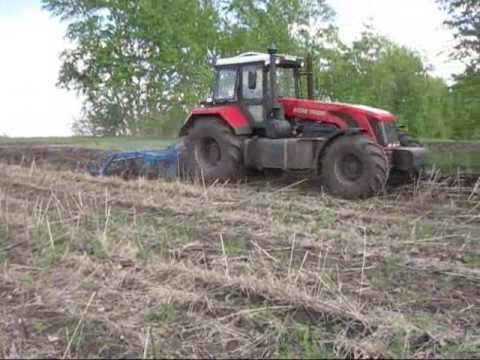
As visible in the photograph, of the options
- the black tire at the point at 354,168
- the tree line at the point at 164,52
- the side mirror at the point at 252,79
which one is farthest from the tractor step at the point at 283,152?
the tree line at the point at 164,52

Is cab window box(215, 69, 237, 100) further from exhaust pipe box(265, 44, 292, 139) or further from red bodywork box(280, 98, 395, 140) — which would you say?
red bodywork box(280, 98, 395, 140)

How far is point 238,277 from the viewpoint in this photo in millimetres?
4285

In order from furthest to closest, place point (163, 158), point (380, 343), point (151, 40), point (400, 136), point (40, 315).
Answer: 1. point (151, 40)
2. point (163, 158)
3. point (400, 136)
4. point (40, 315)
5. point (380, 343)

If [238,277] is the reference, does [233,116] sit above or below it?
above

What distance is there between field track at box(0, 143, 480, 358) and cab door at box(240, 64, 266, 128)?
6.93ft

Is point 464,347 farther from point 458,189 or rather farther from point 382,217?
point 458,189

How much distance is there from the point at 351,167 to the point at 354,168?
0.16ft

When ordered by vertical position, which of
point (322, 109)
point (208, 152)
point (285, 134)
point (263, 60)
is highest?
point (263, 60)

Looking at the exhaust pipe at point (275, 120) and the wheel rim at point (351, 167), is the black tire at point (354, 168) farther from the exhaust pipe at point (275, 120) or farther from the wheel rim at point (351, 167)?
the exhaust pipe at point (275, 120)

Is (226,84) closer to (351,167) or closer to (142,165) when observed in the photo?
(142,165)

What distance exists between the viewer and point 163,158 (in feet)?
34.8

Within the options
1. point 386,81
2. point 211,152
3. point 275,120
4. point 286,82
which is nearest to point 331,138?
point 275,120

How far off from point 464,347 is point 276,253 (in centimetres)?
206

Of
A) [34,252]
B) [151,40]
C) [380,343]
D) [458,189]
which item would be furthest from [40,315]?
[151,40]
